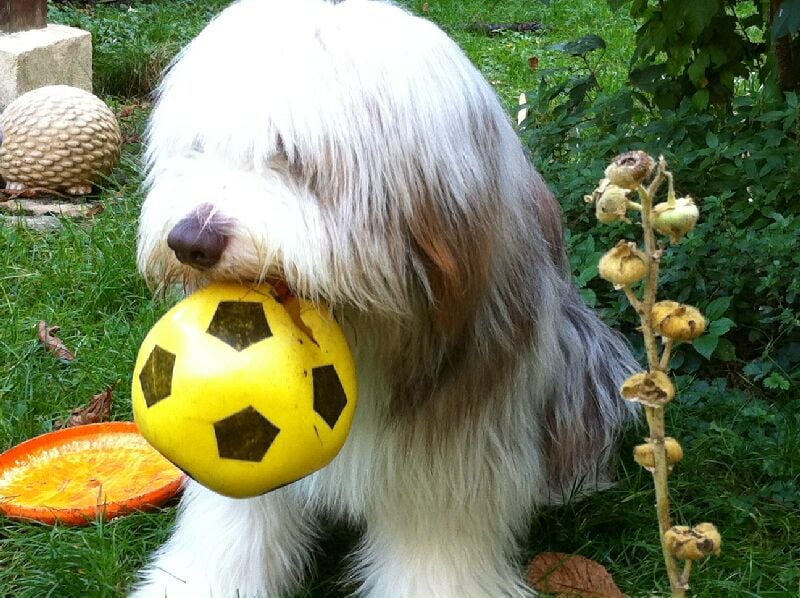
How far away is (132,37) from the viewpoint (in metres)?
6.91

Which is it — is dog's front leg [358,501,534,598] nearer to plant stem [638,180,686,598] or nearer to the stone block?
plant stem [638,180,686,598]

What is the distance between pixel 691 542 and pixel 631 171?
0.39m

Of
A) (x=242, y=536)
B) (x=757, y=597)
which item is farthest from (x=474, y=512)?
(x=757, y=597)

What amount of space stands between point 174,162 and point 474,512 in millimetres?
907

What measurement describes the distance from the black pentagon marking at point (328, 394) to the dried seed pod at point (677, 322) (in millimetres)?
727

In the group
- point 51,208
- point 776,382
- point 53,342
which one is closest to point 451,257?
point 776,382

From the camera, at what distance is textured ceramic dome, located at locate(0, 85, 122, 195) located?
4.52 meters

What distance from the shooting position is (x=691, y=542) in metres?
1.09

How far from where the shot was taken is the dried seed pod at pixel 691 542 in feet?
3.58

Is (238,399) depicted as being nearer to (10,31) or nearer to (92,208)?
(92,208)

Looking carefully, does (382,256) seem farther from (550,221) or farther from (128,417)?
(128,417)

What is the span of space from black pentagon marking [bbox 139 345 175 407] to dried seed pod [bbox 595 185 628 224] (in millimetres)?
826

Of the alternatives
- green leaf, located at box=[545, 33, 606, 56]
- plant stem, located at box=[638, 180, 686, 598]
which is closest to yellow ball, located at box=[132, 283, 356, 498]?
plant stem, located at box=[638, 180, 686, 598]

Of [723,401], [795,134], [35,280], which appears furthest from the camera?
[35,280]
